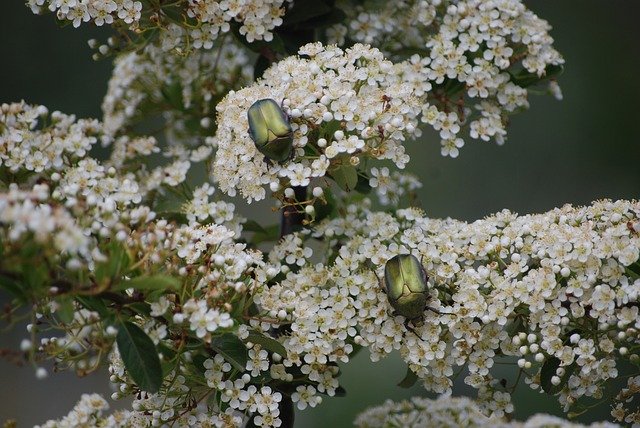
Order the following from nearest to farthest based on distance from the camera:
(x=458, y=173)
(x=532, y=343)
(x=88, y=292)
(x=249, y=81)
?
(x=88, y=292), (x=532, y=343), (x=249, y=81), (x=458, y=173)

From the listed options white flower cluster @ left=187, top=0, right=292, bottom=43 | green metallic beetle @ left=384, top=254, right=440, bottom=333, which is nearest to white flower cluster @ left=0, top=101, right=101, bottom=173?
white flower cluster @ left=187, top=0, right=292, bottom=43

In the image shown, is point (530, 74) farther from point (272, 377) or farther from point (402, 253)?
point (272, 377)

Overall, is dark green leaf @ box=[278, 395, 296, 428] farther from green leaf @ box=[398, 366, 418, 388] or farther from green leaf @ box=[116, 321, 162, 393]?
green leaf @ box=[116, 321, 162, 393]

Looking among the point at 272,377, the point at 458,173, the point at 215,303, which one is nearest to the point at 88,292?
the point at 215,303

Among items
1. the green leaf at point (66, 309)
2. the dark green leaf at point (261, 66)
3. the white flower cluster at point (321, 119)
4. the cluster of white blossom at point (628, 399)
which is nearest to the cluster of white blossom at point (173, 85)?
the dark green leaf at point (261, 66)

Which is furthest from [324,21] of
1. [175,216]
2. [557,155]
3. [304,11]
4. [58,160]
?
[557,155]

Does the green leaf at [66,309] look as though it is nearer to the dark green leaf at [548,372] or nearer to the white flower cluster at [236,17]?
the white flower cluster at [236,17]

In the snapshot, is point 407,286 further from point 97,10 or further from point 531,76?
point 97,10
